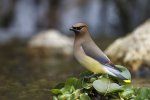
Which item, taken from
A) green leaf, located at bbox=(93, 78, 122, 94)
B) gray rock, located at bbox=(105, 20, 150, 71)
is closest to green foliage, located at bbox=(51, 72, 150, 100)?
green leaf, located at bbox=(93, 78, 122, 94)

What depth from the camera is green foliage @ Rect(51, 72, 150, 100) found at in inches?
261

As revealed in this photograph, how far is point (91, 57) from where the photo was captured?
697 centimetres

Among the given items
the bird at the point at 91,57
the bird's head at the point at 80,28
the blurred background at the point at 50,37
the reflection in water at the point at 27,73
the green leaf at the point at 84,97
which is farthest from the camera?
the blurred background at the point at 50,37

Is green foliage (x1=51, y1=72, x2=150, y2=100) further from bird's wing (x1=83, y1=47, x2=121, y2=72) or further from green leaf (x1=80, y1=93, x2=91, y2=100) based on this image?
bird's wing (x1=83, y1=47, x2=121, y2=72)

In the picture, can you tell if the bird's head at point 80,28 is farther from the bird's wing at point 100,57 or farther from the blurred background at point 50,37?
the blurred background at point 50,37

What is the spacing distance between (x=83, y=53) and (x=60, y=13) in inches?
475

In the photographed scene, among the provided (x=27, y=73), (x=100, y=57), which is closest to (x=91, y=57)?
(x=100, y=57)

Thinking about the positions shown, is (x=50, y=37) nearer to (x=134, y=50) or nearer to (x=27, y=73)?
(x=27, y=73)

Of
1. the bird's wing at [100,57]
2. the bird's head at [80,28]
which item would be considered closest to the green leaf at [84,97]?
the bird's wing at [100,57]

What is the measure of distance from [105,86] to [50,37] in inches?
297

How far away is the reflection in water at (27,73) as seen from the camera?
8.23 m

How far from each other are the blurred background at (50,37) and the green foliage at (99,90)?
2.64ft

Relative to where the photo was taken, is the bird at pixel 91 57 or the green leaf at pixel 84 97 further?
the bird at pixel 91 57

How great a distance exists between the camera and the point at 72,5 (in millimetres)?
20000
